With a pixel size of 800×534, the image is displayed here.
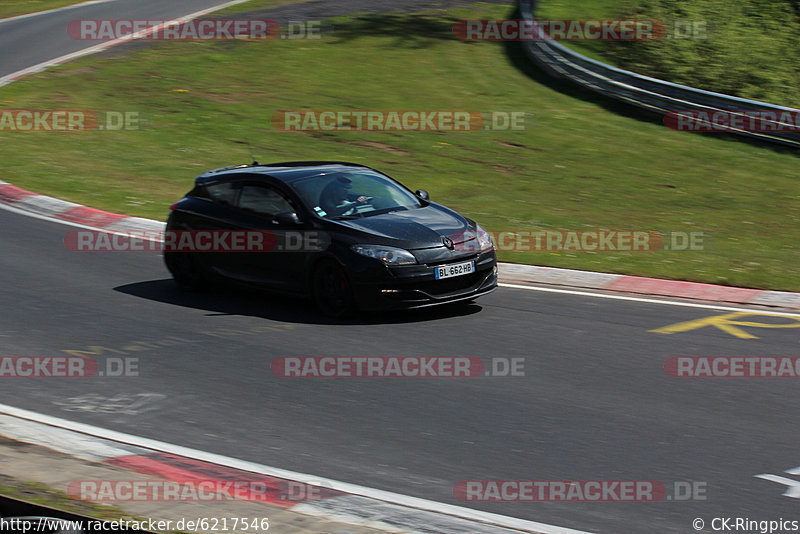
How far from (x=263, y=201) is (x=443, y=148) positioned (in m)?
9.53

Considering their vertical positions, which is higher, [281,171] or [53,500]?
[281,171]

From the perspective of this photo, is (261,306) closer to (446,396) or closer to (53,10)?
(446,396)

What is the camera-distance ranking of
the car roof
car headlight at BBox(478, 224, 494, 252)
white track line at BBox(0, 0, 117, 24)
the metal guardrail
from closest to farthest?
car headlight at BBox(478, 224, 494, 252) < the car roof < the metal guardrail < white track line at BBox(0, 0, 117, 24)

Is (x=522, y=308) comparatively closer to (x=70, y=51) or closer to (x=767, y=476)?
(x=767, y=476)

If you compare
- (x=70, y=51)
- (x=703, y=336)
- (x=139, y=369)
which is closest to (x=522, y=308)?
(x=703, y=336)

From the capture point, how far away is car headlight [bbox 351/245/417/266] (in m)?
10.1

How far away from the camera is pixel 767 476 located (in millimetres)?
6367

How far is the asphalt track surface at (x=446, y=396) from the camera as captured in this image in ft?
21.2

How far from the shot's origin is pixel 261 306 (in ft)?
36.5

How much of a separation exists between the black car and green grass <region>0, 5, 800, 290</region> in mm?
2890

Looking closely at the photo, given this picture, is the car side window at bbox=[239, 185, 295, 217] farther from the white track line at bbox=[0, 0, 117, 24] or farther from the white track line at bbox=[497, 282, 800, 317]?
the white track line at bbox=[0, 0, 117, 24]

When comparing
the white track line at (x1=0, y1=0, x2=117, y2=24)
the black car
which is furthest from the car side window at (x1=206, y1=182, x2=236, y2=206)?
the white track line at (x1=0, y1=0, x2=117, y2=24)

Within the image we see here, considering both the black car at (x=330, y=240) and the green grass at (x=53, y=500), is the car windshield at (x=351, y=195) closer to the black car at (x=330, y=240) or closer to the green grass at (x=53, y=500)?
the black car at (x=330, y=240)

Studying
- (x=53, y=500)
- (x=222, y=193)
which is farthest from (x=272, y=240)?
(x=53, y=500)
